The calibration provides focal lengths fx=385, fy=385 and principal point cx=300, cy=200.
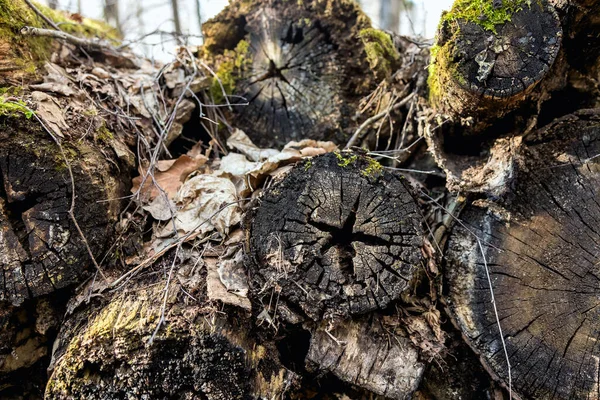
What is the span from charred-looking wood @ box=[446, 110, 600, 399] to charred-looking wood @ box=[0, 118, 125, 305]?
1.94 metres

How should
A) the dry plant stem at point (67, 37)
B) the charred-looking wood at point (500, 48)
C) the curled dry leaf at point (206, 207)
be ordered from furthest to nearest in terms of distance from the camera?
the dry plant stem at point (67, 37)
the curled dry leaf at point (206, 207)
the charred-looking wood at point (500, 48)

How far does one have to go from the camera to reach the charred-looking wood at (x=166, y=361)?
1.78m

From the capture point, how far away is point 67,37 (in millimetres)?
2543

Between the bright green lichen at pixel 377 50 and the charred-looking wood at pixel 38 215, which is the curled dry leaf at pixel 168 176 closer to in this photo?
the charred-looking wood at pixel 38 215

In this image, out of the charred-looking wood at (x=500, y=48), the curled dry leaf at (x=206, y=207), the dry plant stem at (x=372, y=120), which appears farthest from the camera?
the dry plant stem at (x=372, y=120)

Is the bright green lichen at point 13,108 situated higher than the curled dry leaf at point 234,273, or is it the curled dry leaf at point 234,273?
the bright green lichen at point 13,108

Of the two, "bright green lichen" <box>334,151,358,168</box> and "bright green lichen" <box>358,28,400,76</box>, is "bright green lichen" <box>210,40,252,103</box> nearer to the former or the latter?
"bright green lichen" <box>358,28,400,76</box>

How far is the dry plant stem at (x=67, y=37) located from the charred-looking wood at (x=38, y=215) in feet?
2.56

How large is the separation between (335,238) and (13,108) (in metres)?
1.70

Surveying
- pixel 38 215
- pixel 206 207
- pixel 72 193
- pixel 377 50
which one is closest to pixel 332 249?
pixel 206 207

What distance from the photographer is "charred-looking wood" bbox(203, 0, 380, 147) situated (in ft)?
8.69

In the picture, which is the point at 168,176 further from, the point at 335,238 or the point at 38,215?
the point at 335,238

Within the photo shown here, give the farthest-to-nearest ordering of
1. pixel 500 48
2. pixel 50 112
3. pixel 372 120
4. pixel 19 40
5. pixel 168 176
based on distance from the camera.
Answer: pixel 372 120
pixel 168 176
pixel 19 40
pixel 50 112
pixel 500 48

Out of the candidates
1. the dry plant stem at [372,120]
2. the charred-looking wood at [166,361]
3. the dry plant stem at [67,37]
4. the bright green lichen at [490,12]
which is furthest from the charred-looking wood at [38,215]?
the bright green lichen at [490,12]
